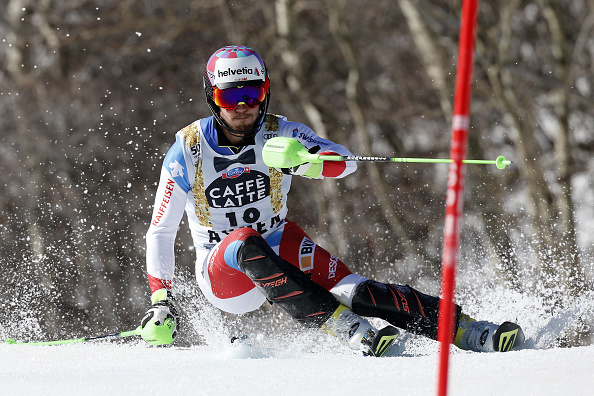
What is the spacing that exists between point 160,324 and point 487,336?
5.01ft

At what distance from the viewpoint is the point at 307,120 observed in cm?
1352

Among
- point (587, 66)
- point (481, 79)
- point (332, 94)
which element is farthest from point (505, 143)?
point (332, 94)

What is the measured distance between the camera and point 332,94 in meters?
15.7

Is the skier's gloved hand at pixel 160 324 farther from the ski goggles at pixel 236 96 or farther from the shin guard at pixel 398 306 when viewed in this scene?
the ski goggles at pixel 236 96

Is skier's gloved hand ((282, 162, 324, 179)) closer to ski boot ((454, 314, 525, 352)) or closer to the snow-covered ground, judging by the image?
the snow-covered ground

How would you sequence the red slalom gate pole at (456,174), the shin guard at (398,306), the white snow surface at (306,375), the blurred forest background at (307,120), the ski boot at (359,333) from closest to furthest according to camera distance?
1. the red slalom gate pole at (456,174)
2. the white snow surface at (306,375)
3. the ski boot at (359,333)
4. the shin guard at (398,306)
5. the blurred forest background at (307,120)

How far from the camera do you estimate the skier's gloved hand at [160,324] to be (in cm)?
345

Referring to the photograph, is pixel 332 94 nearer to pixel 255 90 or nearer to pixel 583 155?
pixel 583 155

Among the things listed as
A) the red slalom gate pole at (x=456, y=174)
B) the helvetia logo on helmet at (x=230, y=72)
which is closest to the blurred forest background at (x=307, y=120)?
the helvetia logo on helmet at (x=230, y=72)

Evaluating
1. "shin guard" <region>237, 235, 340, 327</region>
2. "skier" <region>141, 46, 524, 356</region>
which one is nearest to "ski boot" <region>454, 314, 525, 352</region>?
"skier" <region>141, 46, 524, 356</region>

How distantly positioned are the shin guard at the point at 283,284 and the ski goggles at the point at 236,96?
694 mm

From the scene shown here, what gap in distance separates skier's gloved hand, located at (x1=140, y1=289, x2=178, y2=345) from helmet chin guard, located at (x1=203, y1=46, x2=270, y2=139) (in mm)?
921

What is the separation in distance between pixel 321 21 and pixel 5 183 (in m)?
6.99

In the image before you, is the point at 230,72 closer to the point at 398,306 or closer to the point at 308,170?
the point at 308,170
